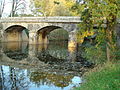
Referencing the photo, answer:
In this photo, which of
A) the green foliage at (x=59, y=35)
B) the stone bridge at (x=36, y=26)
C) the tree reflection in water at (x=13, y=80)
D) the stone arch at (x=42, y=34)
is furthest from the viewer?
the green foliage at (x=59, y=35)

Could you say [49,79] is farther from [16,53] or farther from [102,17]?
[16,53]

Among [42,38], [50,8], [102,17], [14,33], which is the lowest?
[42,38]

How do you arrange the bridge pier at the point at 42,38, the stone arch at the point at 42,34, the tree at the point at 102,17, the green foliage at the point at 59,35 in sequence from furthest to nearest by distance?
the green foliage at the point at 59,35 < the bridge pier at the point at 42,38 < the stone arch at the point at 42,34 < the tree at the point at 102,17

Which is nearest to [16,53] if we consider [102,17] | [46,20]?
[46,20]

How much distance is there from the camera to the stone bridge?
34750 millimetres

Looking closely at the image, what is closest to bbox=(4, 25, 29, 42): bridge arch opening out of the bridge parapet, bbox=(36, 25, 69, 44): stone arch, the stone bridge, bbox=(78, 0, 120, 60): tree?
the stone bridge

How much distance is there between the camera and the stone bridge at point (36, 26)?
34.8 metres

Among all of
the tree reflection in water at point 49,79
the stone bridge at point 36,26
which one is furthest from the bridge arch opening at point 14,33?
the tree reflection in water at point 49,79

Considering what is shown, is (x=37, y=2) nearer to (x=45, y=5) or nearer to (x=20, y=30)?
(x=45, y=5)

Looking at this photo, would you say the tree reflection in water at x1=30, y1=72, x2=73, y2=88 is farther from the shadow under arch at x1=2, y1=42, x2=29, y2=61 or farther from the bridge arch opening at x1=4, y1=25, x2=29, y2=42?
the bridge arch opening at x1=4, y1=25, x2=29, y2=42

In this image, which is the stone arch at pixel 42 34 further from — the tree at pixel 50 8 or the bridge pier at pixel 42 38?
the tree at pixel 50 8

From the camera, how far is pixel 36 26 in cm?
3781

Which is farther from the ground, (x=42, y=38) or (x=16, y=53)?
(x=42, y=38)

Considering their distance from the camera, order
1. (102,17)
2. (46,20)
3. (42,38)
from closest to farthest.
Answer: (102,17), (46,20), (42,38)
